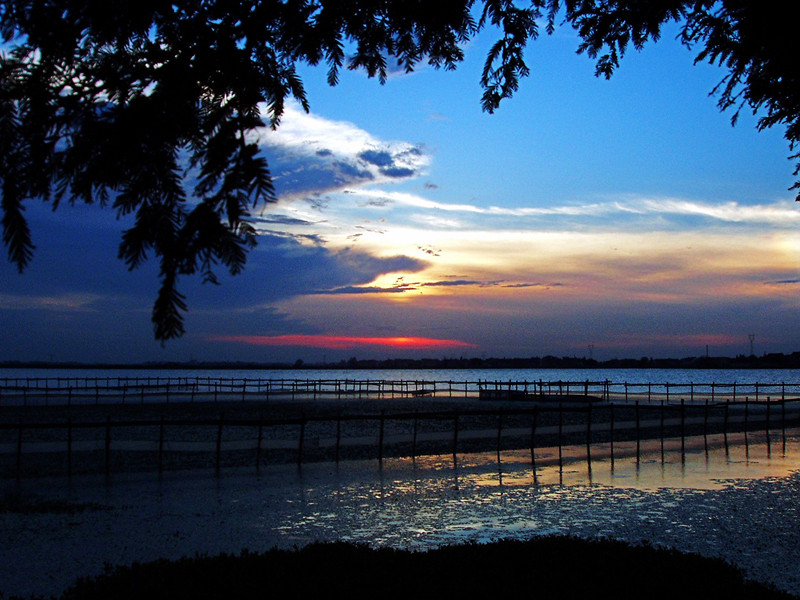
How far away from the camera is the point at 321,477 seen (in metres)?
17.6

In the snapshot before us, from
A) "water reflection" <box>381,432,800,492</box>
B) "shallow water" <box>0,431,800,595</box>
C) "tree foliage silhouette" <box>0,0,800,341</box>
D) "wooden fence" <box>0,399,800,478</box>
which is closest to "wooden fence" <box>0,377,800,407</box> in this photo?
"wooden fence" <box>0,399,800,478</box>

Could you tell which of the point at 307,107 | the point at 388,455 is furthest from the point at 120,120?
the point at 388,455

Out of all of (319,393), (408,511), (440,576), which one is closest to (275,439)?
(408,511)

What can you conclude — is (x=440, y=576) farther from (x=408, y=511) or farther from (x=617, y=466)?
A: (x=617, y=466)

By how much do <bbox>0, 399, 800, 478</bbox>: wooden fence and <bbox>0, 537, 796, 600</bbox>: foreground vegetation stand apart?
9.17 meters

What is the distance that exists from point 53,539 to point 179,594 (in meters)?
5.94

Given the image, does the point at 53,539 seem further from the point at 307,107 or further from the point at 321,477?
the point at 307,107

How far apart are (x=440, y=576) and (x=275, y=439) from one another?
76.0ft

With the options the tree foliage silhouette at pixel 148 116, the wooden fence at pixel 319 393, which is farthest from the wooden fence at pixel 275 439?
the wooden fence at pixel 319 393

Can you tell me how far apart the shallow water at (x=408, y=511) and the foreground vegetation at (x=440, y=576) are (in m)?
2.30

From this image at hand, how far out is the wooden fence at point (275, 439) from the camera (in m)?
19.7

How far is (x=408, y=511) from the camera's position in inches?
505

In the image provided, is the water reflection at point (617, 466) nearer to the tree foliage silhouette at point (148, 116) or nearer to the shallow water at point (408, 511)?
the shallow water at point (408, 511)

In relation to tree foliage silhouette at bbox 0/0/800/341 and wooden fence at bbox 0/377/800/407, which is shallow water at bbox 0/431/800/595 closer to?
tree foliage silhouette at bbox 0/0/800/341
